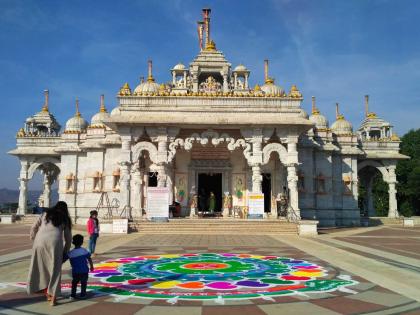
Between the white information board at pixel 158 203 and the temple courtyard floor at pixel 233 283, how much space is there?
8311mm

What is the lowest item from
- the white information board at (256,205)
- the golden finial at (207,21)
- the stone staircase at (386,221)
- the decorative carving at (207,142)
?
the stone staircase at (386,221)

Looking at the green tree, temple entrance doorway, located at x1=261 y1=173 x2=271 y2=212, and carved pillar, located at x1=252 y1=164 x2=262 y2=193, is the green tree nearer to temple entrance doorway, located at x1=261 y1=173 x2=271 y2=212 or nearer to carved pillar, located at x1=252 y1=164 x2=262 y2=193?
temple entrance doorway, located at x1=261 y1=173 x2=271 y2=212

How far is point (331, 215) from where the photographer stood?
32094 mm

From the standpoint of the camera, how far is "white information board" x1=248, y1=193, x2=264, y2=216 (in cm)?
2352

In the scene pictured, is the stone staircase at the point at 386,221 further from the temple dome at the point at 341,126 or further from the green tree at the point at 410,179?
the green tree at the point at 410,179

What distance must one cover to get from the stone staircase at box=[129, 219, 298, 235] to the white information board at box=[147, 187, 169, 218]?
0.55 meters

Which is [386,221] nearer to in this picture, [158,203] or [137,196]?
[158,203]

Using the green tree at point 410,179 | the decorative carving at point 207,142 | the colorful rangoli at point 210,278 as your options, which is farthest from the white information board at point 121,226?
the green tree at point 410,179

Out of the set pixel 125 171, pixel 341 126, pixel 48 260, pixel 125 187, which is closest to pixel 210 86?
pixel 125 171

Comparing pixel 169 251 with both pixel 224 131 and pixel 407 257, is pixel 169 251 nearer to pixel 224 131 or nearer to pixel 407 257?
pixel 407 257

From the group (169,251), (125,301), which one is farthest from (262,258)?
(125,301)

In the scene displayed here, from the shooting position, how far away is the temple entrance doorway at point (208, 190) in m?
29.7

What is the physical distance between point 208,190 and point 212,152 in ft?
12.1

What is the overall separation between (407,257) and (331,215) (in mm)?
19376
